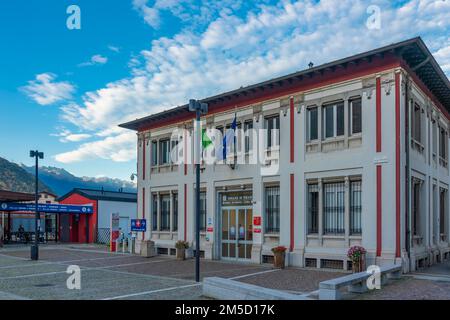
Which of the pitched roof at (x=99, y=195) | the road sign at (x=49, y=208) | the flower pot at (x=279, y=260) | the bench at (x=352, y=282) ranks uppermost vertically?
the pitched roof at (x=99, y=195)

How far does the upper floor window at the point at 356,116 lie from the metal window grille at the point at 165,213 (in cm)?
1196

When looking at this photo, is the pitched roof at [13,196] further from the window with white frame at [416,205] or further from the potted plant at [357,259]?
the window with white frame at [416,205]

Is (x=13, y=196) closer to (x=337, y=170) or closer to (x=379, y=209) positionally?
(x=337, y=170)

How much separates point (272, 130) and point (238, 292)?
36.6 ft

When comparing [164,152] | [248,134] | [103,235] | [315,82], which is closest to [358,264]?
[315,82]

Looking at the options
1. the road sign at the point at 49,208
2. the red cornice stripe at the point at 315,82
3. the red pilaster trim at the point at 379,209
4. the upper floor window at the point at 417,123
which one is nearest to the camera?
the red pilaster trim at the point at 379,209

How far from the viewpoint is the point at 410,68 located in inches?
703

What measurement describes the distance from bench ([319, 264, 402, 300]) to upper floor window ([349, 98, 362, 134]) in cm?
559

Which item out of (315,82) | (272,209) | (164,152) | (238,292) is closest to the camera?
(238,292)

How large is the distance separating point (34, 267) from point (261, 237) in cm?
968

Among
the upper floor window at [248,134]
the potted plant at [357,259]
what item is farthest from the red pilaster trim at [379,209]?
the upper floor window at [248,134]

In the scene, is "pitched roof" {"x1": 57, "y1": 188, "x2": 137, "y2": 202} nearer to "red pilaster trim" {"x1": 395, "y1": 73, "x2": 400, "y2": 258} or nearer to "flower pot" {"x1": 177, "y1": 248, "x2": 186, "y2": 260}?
"flower pot" {"x1": 177, "y1": 248, "x2": 186, "y2": 260}

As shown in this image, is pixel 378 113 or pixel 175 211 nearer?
pixel 378 113

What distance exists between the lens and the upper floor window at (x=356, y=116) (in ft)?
59.2
